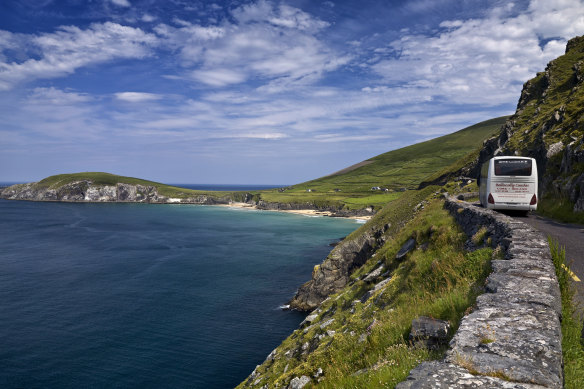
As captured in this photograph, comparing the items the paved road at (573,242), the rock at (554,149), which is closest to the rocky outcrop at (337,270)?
the rock at (554,149)

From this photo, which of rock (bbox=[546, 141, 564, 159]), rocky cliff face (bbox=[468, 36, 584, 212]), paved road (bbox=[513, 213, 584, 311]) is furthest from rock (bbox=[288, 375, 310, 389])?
rock (bbox=[546, 141, 564, 159])

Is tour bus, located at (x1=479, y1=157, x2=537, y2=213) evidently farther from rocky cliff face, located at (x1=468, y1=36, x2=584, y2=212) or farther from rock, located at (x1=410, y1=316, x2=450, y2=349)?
rock, located at (x1=410, y1=316, x2=450, y2=349)

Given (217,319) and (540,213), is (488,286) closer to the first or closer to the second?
(540,213)

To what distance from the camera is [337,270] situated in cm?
4991

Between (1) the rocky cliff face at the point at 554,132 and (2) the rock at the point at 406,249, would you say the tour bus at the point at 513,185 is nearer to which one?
(1) the rocky cliff face at the point at 554,132

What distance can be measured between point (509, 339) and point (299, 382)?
28.7ft

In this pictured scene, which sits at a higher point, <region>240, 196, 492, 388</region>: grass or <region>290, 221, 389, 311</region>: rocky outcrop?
<region>240, 196, 492, 388</region>: grass

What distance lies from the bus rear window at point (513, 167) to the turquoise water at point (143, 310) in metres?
31.0

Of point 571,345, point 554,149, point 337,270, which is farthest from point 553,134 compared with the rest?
point 571,345

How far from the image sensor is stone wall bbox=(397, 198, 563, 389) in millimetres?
4695

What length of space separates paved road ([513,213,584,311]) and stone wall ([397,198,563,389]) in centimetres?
197

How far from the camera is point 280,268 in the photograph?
73.2 meters

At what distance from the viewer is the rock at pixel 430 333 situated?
7.26 m

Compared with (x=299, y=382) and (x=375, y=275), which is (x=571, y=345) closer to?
(x=299, y=382)
